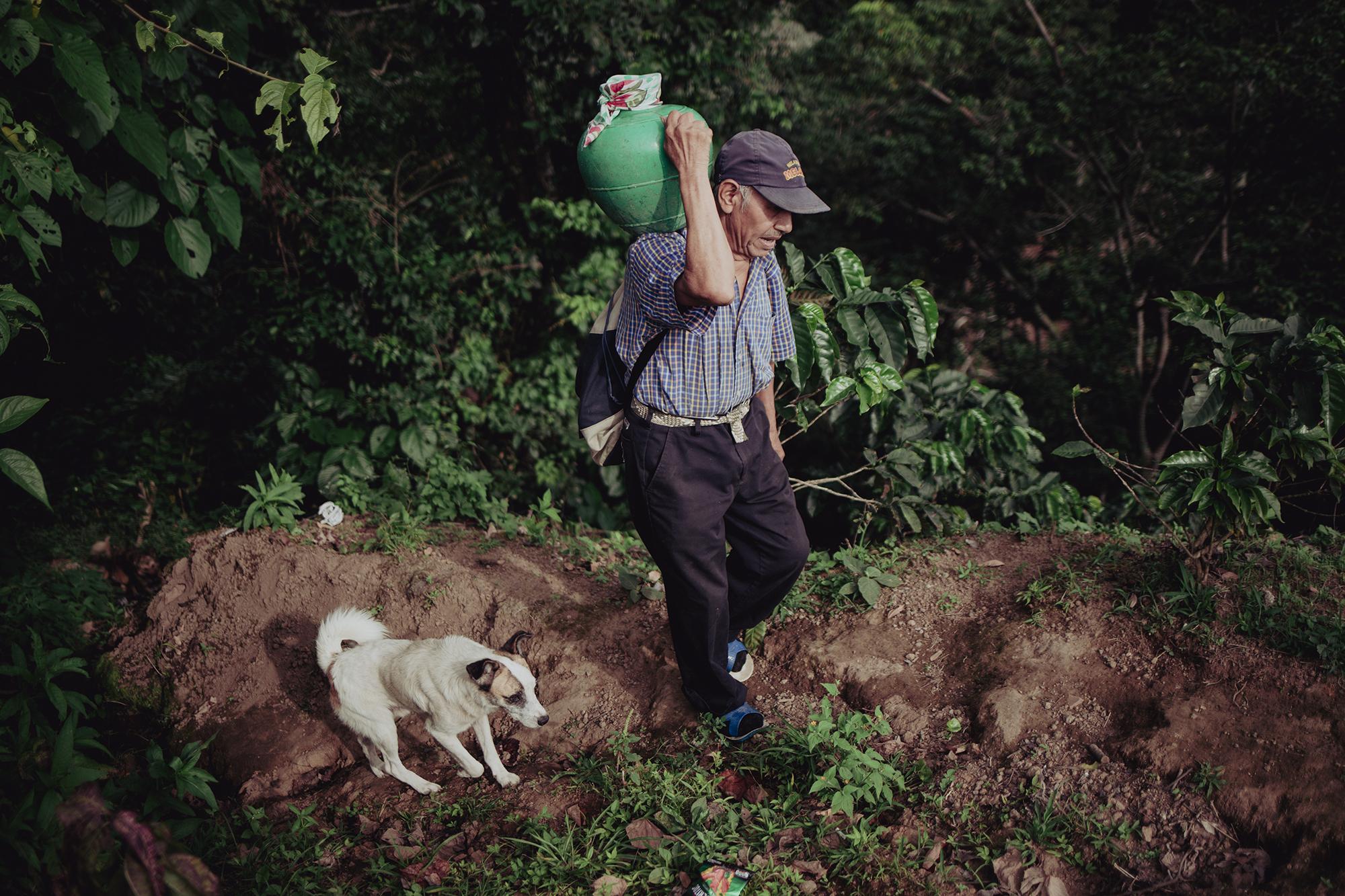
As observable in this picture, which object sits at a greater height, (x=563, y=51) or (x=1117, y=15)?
(x=563, y=51)

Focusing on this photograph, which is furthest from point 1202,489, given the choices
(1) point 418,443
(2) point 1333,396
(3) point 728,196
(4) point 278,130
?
(1) point 418,443

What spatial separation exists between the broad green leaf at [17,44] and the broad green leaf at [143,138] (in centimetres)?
44

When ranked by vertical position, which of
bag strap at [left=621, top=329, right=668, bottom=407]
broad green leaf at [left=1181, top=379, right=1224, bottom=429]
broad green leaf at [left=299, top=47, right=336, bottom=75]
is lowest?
broad green leaf at [left=1181, top=379, right=1224, bottom=429]

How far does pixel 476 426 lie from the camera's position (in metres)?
6.51

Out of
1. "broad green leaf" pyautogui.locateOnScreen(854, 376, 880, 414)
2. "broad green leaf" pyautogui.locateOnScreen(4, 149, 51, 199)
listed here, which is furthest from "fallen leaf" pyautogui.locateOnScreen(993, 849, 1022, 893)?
"broad green leaf" pyautogui.locateOnScreen(4, 149, 51, 199)

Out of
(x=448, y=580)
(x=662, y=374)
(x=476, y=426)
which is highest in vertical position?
(x=662, y=374)

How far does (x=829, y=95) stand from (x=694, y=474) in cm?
833

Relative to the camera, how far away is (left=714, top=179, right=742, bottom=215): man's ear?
2.47 meters

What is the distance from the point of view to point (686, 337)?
256 cm

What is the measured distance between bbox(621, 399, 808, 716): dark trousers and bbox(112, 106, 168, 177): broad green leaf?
1881mm

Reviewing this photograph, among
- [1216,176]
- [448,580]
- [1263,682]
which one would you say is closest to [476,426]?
[448,580]

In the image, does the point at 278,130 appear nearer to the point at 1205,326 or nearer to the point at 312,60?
the point at 312,60

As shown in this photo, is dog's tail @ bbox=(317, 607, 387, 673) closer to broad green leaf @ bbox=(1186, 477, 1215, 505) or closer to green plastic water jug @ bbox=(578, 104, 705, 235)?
green plastic water jug @ bbox=(578, 104, 705, 235)

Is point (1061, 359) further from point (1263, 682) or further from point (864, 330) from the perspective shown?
point (1263, 682)
